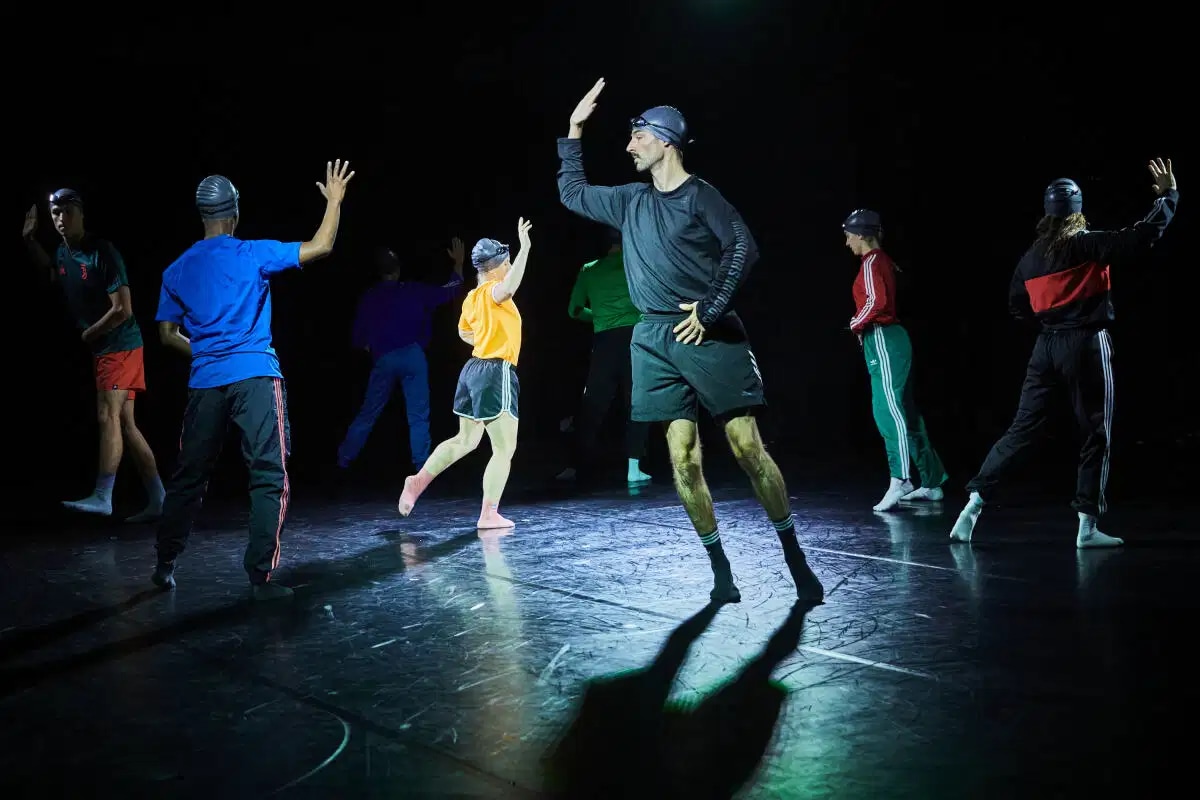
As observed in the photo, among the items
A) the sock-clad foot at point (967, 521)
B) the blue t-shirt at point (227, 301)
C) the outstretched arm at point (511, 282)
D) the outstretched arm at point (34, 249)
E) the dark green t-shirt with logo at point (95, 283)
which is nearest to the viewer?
the blue t-shirt at point (227, 301)

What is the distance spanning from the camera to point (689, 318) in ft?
12.8

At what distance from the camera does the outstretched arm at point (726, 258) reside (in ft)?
12.6

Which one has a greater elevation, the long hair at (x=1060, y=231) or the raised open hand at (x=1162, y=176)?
the raised open hand at (x=1162, y=176)

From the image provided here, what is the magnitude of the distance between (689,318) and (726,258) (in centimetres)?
25

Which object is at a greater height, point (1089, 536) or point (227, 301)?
point (227, 301)

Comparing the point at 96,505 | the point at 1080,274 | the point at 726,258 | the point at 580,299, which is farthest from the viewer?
the point at 580,299

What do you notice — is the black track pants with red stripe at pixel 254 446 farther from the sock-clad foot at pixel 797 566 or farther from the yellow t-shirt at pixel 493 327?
the sock-clad foot at pixel 797 566

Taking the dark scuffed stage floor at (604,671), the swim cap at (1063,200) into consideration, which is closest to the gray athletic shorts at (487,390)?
the dark scuffed stage floor at (604,671)

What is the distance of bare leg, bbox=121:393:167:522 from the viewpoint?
639 centimetres

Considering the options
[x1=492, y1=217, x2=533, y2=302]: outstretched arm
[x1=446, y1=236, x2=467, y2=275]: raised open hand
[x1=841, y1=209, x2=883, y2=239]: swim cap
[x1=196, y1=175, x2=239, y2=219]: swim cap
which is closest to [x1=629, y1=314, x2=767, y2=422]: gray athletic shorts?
[x1=492, y1=217, x2=533, y2=302]: outstretched arm

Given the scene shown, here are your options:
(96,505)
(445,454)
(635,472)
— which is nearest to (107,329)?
(96,505)

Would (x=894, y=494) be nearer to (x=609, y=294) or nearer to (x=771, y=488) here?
(x=771, y=488)

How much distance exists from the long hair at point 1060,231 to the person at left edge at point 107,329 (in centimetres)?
503

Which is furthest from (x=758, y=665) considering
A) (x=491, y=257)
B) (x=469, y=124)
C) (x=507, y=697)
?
(x=469, y=124)
